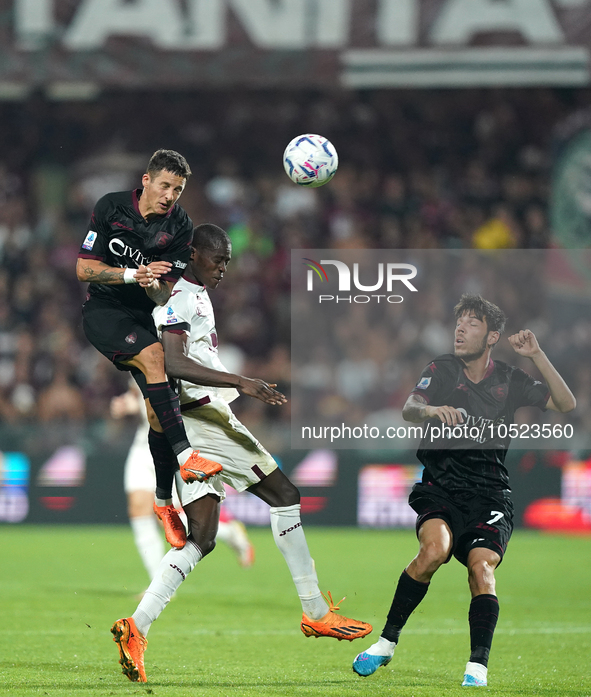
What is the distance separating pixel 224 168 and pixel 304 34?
3704 mm

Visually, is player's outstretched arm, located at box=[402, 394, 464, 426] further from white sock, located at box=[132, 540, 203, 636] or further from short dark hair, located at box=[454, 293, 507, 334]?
white sock, located at box=[132, 540, 203, 636]

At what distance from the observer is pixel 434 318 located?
15.0m

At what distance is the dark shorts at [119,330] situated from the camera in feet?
20.5

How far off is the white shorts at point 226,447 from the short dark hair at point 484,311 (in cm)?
137

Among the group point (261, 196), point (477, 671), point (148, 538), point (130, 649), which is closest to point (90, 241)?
point (130, 649)

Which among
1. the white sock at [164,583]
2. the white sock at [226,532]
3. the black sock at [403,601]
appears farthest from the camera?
the white sock at [226,532]

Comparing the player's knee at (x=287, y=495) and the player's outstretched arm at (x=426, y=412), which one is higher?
the player's outstretched arm at (x=426, y=412)

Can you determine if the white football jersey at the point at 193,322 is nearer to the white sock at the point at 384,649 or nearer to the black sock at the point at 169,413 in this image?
the black sock at the point at 169,413

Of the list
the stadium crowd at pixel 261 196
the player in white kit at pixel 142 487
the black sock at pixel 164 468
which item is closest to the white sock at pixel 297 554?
the black sock at pixel 164 468

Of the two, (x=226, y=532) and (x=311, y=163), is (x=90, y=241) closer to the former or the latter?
(x=311, y=163)

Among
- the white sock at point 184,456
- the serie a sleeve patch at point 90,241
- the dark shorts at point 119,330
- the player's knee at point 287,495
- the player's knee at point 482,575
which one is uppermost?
the serie a sleeve patch at point 90,241

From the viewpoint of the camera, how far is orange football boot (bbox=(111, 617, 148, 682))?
225 inches

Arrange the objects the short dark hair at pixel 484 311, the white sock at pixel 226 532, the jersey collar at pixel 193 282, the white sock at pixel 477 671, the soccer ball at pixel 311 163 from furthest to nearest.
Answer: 1. the white sock at pixel 226 532
2. the soccer ball at pixel 311 163
3. the jersey collar at pixel 193 282
4. the short dark hair at pixel 484 311
5. the white sock at pixel 477 671

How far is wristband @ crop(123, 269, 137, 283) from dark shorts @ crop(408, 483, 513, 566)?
1.93 metres
